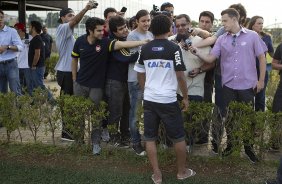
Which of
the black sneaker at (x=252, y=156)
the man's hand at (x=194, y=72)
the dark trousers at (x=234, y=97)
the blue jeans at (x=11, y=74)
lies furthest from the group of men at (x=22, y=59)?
the black sneaker at (x=252, y=156)

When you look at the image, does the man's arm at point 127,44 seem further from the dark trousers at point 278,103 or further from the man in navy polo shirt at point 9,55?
the man in navy polo shirt at point 9,55

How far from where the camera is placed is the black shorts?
13.4 ft

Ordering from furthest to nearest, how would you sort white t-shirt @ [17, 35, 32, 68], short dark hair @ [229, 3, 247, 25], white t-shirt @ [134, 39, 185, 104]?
white t-shirt @ [17, 35, 32, 68] < short dark hair @ [229, 3, 247, 25] < white t-shirt @ [134, 39, 185, 104]

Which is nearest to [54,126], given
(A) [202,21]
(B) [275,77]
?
(A) [202,21]

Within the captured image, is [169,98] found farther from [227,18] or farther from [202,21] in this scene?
[202,21]

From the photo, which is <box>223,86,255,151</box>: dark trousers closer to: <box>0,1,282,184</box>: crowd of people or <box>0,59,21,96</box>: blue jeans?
<box>0,1,282,184</box>: crowd of people

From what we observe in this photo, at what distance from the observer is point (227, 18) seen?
179 inches

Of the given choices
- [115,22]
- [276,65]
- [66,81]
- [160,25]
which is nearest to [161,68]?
[160,25]

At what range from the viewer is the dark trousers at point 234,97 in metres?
4.67

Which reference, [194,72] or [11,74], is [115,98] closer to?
[194,72]

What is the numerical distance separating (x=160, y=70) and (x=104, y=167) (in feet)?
4.91

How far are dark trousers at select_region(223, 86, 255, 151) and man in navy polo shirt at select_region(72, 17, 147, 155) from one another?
1360mm

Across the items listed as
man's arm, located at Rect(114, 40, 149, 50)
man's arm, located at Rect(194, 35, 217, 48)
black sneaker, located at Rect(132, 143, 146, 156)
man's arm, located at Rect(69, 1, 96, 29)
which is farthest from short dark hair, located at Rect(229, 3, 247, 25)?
black sneaker, located at Rect(132, 143, 146, 156)

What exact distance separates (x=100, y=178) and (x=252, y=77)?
2.17m
